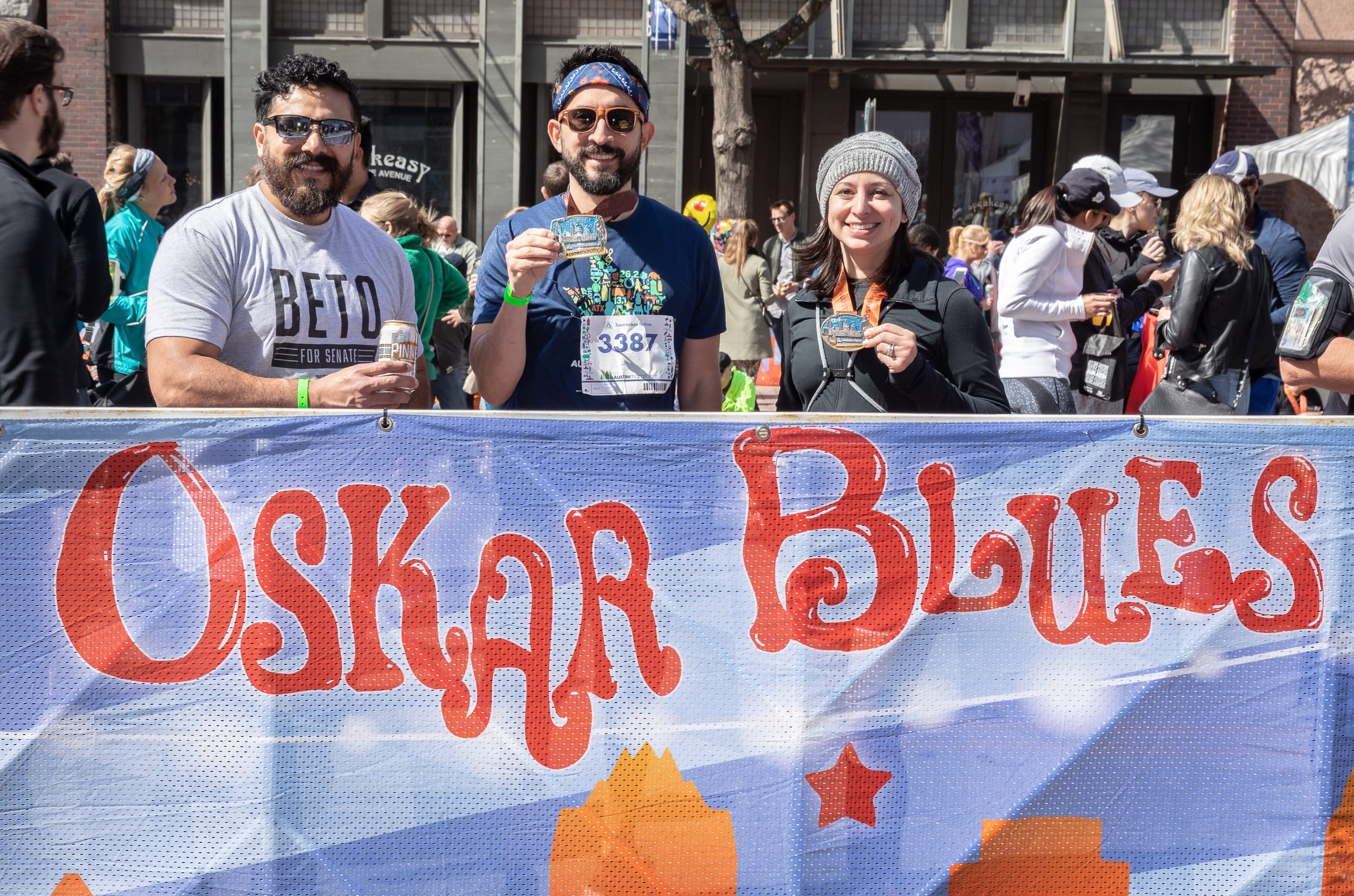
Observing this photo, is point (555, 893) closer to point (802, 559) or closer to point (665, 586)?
point (665, 586)

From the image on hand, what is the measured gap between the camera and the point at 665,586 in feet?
9.65

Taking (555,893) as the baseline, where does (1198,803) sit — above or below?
above

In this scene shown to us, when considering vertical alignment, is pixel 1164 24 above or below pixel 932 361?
above

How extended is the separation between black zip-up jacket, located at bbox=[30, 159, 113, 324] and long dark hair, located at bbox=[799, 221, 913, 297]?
214 cm

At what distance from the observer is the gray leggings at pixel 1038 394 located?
5910 millimetres

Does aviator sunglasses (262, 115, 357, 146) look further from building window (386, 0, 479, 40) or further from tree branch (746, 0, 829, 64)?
building window (386, 0, 479, 40)

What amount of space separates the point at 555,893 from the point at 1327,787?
186 cm

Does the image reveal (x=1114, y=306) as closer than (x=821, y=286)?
No

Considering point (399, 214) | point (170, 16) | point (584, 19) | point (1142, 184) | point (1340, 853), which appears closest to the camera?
point (1340, 853)

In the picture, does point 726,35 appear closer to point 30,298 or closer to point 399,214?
point 399,214

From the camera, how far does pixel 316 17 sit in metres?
16.7

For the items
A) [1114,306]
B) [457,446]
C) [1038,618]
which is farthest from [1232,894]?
[1114,306]

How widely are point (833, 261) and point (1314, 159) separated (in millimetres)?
10727

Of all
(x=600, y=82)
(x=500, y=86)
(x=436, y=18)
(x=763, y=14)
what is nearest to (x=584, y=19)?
A: (x=500, y=86)
